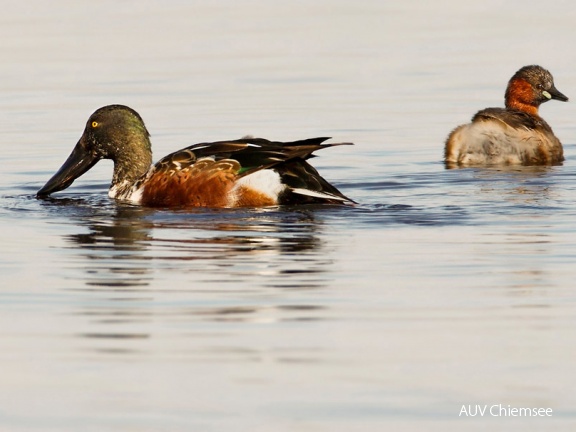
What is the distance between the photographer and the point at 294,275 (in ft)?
28.3

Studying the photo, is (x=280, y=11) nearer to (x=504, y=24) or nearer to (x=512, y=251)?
(x=504, y=24)

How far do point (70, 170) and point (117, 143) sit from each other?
447 millimetres

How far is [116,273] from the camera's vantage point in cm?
886

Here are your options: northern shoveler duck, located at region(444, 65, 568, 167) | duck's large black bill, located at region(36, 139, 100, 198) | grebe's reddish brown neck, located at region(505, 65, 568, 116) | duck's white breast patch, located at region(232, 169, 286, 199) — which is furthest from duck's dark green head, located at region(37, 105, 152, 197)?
grebe's reddish brown neck, located at region(505, 65, 568, 116)

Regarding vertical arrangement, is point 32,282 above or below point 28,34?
below

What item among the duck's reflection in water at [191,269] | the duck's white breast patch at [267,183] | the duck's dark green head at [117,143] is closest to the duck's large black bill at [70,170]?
the duck's dark green head at [117,143]

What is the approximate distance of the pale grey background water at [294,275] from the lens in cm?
623

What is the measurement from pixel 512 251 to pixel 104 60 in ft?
41.2

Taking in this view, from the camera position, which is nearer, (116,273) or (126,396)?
(126,396)

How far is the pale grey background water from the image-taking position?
20.4 feet

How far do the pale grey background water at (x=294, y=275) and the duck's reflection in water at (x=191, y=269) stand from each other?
2 cm

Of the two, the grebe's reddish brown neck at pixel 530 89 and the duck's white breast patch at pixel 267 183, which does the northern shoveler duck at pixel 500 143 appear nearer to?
the grebe's reddish brown neck at pixel 530 89

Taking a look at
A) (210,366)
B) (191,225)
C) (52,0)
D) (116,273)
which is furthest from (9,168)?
(52,0)

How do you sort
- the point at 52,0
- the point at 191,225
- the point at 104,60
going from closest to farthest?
the point at 191,225 < the point at 104,60 < the point at 52,0
